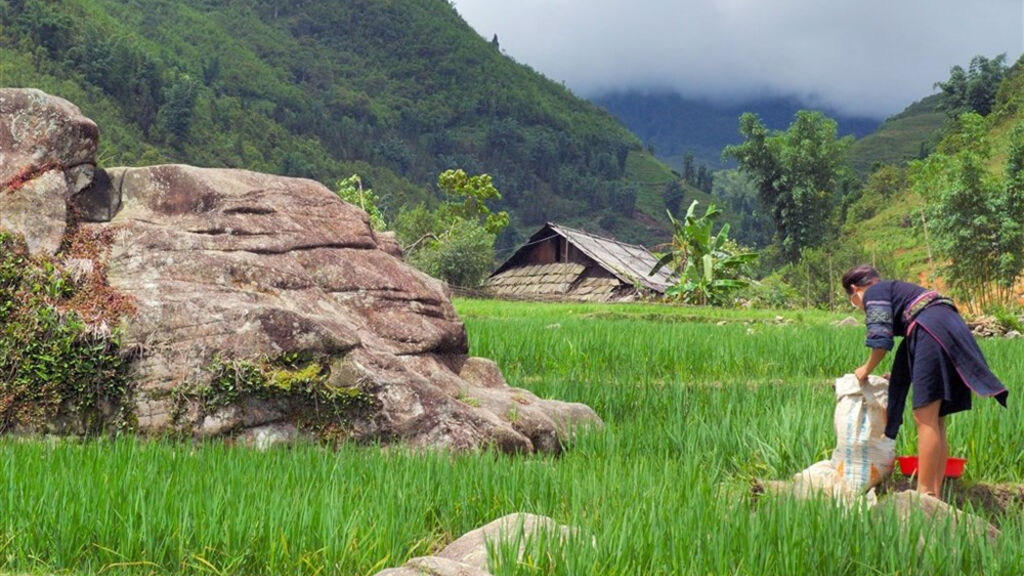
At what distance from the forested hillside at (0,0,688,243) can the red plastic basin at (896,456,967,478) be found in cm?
5379

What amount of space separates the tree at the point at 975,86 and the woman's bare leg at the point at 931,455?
5466 centimetres

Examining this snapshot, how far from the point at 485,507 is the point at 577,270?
28427 millimetres

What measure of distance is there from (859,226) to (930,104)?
238 ft

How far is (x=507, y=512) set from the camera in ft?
13.1

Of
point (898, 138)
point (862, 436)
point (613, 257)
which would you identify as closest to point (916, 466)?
point (862, 436)

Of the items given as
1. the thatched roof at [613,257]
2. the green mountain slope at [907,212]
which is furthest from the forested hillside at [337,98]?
the green mountain slope at [907,212]

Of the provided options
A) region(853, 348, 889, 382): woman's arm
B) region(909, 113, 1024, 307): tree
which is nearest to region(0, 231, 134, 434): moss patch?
region(853, 348, 889, 382): woman's arm

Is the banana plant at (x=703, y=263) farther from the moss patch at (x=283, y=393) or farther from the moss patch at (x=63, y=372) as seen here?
the moss patch at (x=63, y=372)

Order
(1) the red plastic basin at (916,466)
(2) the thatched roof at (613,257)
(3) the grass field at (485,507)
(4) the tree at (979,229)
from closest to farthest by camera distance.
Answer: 1. (3) the grass field at (485,507)
2. (1) the red plastic basin at (916,466)
3. (4) the tree at (979,229)
4. (2) the thatched roof at (613,257)

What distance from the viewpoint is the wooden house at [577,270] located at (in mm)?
30641

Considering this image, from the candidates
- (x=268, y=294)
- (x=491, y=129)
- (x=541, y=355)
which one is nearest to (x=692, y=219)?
(x=541, y=355)

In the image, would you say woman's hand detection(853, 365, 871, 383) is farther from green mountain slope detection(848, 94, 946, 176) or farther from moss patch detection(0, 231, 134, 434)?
green mountain slope detection(848, 94, 946, 176)

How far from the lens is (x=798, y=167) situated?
47500 millimetres

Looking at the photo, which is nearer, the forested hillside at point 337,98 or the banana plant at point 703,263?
the banana plant at point 703,263
